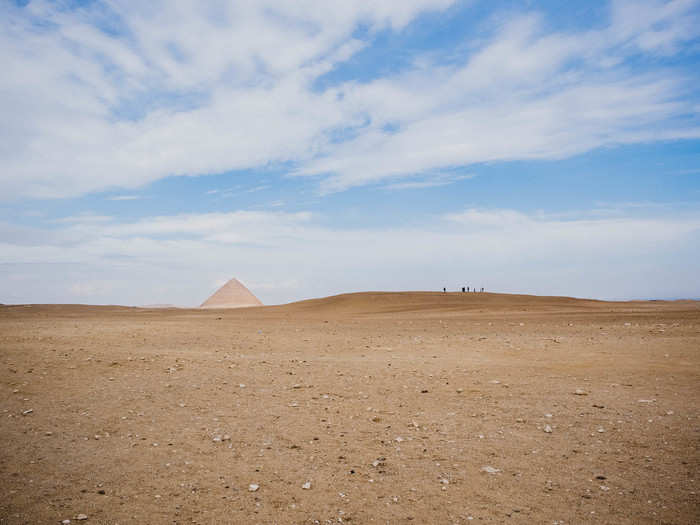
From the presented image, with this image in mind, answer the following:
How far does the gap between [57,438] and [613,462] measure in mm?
6825

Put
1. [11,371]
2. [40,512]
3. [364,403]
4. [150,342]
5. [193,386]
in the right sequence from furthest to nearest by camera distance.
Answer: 1. [150,342]
2. [11,371]
3. [193,386]
4. [364,403]
5. [40,512]

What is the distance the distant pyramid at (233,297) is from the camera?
74000 millimetres

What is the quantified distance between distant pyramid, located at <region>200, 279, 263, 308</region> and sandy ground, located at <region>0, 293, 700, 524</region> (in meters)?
63.6

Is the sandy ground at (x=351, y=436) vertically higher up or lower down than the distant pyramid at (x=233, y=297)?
lower down

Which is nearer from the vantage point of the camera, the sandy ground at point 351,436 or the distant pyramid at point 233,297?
the sandy ground at point 351,436

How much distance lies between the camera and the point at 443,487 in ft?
15.5

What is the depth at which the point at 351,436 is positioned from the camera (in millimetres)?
6082

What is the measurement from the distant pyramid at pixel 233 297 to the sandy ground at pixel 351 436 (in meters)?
63.6

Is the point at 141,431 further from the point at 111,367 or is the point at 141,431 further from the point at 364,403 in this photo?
the point at 111,367

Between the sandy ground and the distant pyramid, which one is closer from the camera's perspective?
the sandy ground

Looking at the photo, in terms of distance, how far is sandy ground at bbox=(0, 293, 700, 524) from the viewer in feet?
14.5

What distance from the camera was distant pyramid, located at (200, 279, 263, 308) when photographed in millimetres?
74000

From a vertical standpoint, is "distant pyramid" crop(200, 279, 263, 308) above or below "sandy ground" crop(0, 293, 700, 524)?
above

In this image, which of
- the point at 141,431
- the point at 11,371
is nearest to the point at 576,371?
the point at 141,431
